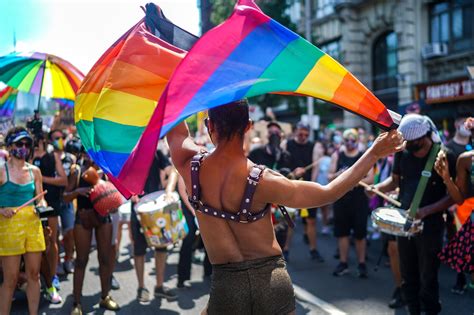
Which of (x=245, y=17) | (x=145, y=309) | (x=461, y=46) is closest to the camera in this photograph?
(x=245, y=17)

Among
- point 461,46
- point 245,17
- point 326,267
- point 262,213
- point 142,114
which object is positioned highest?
point 461,46

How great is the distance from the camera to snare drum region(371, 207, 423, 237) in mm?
4277

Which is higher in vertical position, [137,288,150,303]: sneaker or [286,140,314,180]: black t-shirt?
[286,140,314,180]: black t-shirt

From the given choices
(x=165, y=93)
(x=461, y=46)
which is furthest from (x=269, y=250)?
(x=461, y=46)

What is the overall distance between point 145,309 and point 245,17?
13.2ft

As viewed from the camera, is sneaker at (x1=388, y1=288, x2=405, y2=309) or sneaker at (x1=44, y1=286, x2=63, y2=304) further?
sneaker at (x1=44, y1=286, x2=63, y2=304)

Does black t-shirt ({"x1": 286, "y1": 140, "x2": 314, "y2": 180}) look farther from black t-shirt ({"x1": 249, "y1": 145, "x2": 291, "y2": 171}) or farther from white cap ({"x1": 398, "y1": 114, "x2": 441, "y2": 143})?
white cap ({"x1": 398, "y1": 114, "x2": 441, "y2": 143})

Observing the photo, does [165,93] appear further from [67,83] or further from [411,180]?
[67,83]

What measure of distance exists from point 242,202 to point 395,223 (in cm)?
234

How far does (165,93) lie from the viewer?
7.35ft

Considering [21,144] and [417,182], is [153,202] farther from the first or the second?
[417,182]

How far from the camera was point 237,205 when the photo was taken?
2.44 meters

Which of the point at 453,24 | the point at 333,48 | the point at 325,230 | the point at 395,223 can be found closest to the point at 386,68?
the point at 333,48

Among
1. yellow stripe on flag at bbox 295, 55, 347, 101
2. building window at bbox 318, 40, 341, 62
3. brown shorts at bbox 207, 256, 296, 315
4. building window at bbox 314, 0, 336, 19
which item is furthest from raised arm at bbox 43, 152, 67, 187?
building window at bbox 314, 0, 336, 19
